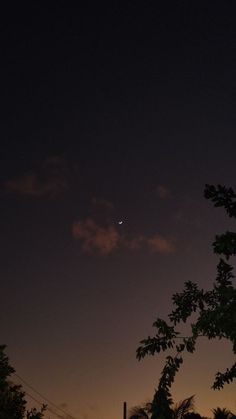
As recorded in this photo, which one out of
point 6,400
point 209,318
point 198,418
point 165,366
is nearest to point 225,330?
point 209,318

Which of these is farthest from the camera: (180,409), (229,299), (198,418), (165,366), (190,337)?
(180,409)

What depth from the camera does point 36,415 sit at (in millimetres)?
17125

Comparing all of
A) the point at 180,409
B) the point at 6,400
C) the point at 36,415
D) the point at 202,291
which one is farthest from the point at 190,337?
the point at 180,409

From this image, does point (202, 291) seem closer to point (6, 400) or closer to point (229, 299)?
point (229, 299)

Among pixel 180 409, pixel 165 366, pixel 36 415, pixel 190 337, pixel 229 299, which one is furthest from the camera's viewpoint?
pixel 180 409

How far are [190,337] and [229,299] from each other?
4.34 feet

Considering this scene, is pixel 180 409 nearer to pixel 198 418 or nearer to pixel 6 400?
pixel 198 418

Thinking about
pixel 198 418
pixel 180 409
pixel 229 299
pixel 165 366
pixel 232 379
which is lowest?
pixel 165 366

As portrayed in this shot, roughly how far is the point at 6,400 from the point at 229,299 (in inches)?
416

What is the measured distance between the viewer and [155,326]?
34.5ft

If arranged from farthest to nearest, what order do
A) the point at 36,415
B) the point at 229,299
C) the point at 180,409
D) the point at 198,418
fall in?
1. the point at 180,409
2. the point at 198,418
3. the point at 36,415
4. the point at 229,299

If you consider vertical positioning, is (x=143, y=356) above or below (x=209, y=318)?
below

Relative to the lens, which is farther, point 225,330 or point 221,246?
point 225,330

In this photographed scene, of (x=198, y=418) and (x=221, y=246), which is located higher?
(x=198, y=418)
